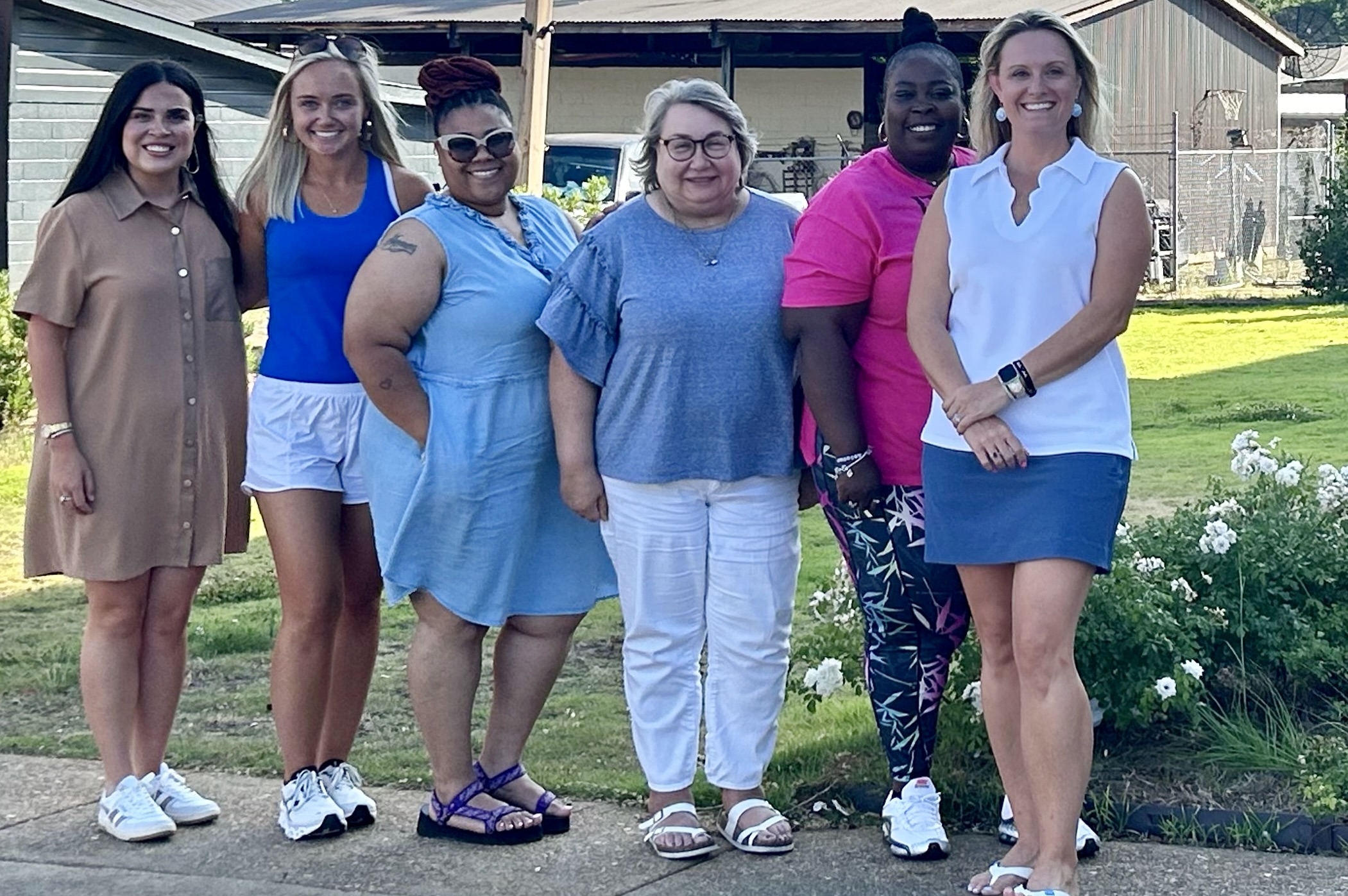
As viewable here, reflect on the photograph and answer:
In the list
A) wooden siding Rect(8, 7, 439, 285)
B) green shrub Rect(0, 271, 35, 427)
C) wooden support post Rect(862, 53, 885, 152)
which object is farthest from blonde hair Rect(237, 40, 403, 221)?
wooden support post Rect(862, 53, 885, 152)

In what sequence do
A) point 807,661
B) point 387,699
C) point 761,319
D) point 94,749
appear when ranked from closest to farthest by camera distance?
point 761,319
point 807,661
point 94,749
point 387,699

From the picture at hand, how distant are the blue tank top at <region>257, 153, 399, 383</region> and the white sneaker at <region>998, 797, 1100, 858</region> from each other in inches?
74.3

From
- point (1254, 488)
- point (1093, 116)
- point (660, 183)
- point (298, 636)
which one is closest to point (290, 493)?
point (298, 636)

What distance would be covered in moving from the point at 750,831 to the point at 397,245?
5.32 feet

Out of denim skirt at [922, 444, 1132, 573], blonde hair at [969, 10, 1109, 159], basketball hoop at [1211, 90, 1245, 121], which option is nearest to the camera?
denim skirt at [922, 444, 1132, 573]

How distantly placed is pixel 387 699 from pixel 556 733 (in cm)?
76

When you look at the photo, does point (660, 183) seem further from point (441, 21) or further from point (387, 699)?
point (441, 21)

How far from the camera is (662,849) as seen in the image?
14.6 feet

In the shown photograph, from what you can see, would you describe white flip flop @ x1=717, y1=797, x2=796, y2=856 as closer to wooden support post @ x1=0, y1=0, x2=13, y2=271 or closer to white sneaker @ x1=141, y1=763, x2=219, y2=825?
white sneaker @ x1=141, y1=763, x2=219, y2=825

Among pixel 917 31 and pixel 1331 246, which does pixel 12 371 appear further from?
pixel 1331 246

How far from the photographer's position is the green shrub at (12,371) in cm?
1098

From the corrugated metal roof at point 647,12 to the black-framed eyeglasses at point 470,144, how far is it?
17.8m

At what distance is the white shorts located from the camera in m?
4.56

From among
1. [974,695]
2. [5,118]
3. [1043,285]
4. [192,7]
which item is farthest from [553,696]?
[192,7]
